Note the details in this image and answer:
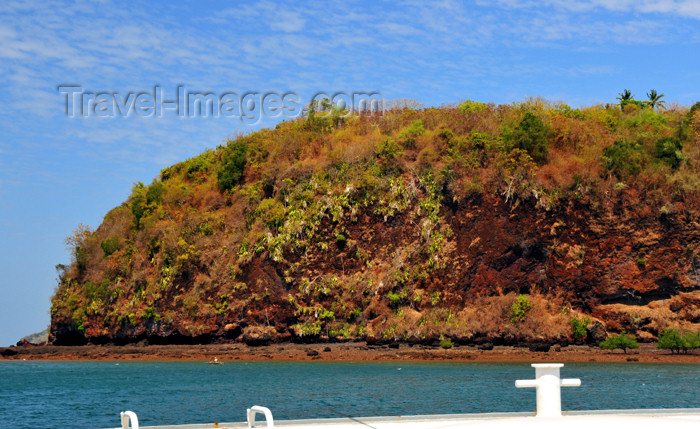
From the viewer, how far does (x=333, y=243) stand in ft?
186

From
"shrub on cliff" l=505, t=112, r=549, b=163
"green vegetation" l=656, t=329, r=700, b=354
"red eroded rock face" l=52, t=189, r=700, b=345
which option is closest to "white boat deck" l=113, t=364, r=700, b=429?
"green vegetation" l=656, t=329, r=700, b=354

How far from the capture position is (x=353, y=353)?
5147 centimetres

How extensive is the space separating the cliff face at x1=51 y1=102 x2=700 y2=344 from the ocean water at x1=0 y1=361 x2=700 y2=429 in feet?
23.2

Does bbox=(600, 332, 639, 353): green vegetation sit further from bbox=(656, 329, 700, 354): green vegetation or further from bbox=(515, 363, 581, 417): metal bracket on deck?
bbox=(515, 363, 581, 417): metal bracket on deck

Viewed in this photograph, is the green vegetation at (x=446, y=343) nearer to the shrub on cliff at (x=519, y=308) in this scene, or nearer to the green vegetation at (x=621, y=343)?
the shrub on cliff at (x=519, y=308)

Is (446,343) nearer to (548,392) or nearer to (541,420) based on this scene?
(548,392)

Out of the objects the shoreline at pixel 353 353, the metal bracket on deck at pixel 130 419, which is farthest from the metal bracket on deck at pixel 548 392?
the shoreline at pixel 353 353

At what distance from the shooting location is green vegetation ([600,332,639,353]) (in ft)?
159

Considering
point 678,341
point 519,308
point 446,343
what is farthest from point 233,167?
point 678,341

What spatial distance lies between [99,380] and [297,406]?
1875 centimetres

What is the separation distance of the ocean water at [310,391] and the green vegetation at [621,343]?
384 centimetres

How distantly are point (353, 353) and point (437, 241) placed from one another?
10.4 m

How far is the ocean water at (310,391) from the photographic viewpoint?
25953 mm

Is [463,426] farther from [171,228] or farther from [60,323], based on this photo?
[60,323]
